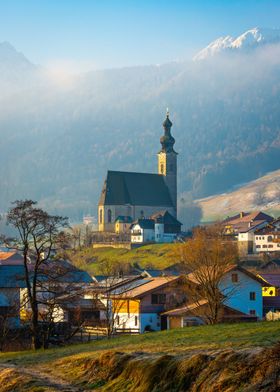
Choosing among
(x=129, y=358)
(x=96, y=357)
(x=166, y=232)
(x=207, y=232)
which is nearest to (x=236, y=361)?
(x=129, y=358)

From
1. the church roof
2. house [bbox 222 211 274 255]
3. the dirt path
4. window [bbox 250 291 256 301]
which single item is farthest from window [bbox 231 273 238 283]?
the church roof

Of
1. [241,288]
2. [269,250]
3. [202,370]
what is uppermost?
[269,250]

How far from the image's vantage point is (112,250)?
165625 mm

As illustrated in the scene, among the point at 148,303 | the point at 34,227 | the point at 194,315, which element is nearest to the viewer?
the point at 34,227

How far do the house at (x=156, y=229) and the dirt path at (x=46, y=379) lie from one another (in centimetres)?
14528

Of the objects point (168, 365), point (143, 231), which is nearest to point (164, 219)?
point (143, 231)

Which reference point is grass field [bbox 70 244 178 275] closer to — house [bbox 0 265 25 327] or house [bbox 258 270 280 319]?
house [bbox 258 270 280 319]

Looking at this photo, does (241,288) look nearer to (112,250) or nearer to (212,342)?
(212,342)

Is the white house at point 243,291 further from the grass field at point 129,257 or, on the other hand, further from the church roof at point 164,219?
the church roof at point 164,219

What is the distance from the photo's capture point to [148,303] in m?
65.2

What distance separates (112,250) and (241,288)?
10023 centimetres

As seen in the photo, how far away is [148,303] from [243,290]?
7116 mm

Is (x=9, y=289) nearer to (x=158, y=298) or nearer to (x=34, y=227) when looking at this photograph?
(x=158, y=298)

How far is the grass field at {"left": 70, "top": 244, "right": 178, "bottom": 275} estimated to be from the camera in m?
142
